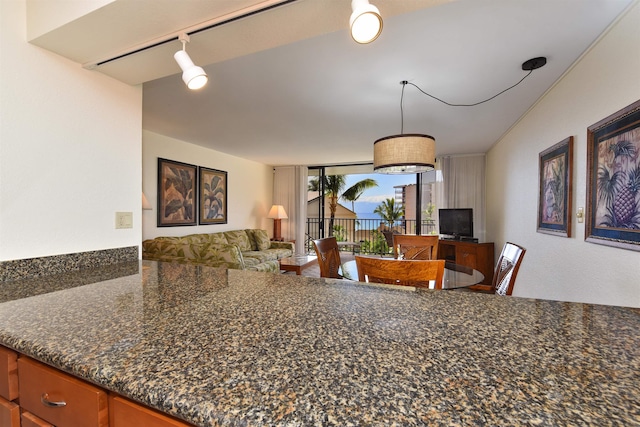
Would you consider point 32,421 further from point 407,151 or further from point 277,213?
point 277,213

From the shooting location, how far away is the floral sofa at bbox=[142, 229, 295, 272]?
259 centimetres

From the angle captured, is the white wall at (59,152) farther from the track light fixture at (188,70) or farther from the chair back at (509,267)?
the chair back at (509,267)

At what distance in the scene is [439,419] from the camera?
15.9 inches

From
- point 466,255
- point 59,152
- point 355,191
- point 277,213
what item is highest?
point 355,191

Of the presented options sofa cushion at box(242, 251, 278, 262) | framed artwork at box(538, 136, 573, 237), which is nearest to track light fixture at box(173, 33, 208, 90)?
framed artwork at box(538, 136, 573, 237)

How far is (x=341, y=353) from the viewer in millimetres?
592

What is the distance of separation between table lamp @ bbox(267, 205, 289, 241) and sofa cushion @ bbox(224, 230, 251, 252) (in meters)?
0.96

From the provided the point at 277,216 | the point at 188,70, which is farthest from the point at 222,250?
the point at 277,216

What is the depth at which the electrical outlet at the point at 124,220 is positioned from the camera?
5.25 ft

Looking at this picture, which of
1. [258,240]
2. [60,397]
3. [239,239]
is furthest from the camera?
[258,240]

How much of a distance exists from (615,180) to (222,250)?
2.80m

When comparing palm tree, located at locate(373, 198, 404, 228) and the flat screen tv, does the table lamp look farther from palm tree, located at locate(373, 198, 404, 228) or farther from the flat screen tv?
the flat screen tv

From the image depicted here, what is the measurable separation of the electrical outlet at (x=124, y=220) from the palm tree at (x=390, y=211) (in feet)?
19.1

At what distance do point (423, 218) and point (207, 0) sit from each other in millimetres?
5232
